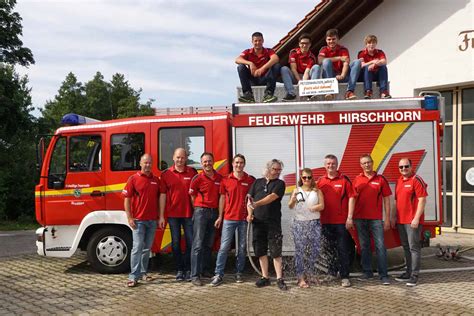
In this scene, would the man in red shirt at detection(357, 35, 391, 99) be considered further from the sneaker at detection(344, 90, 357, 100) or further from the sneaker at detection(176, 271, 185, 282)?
the sneaker at detection(176, 271, 185, 282)

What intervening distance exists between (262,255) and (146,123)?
264cm

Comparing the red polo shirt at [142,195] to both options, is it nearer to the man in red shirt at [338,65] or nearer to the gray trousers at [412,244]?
the man in red shirt at [338,65]

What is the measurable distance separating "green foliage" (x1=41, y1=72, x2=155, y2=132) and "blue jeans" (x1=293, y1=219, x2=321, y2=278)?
45613 mm

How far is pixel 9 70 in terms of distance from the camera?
63.0ft

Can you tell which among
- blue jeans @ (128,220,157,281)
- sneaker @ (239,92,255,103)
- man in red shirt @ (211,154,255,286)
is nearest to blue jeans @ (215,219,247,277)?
man in red shirt @ (211,154,255,286)

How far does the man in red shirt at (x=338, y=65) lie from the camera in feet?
22.6

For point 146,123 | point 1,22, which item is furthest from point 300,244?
point 1,22

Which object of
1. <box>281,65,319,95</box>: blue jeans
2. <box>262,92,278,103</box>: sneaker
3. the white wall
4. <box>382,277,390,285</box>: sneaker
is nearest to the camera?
<box>382,277,390,285</box>: sneaker

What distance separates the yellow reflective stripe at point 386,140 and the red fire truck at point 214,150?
0.05 ft

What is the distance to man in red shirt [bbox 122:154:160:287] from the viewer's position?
6188mm

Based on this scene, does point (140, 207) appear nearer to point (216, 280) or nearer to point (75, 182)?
point (75, 182)

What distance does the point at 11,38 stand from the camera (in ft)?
57.9

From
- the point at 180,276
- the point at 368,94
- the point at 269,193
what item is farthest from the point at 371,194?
the point at 180,276

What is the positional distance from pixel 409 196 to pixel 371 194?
50cm
